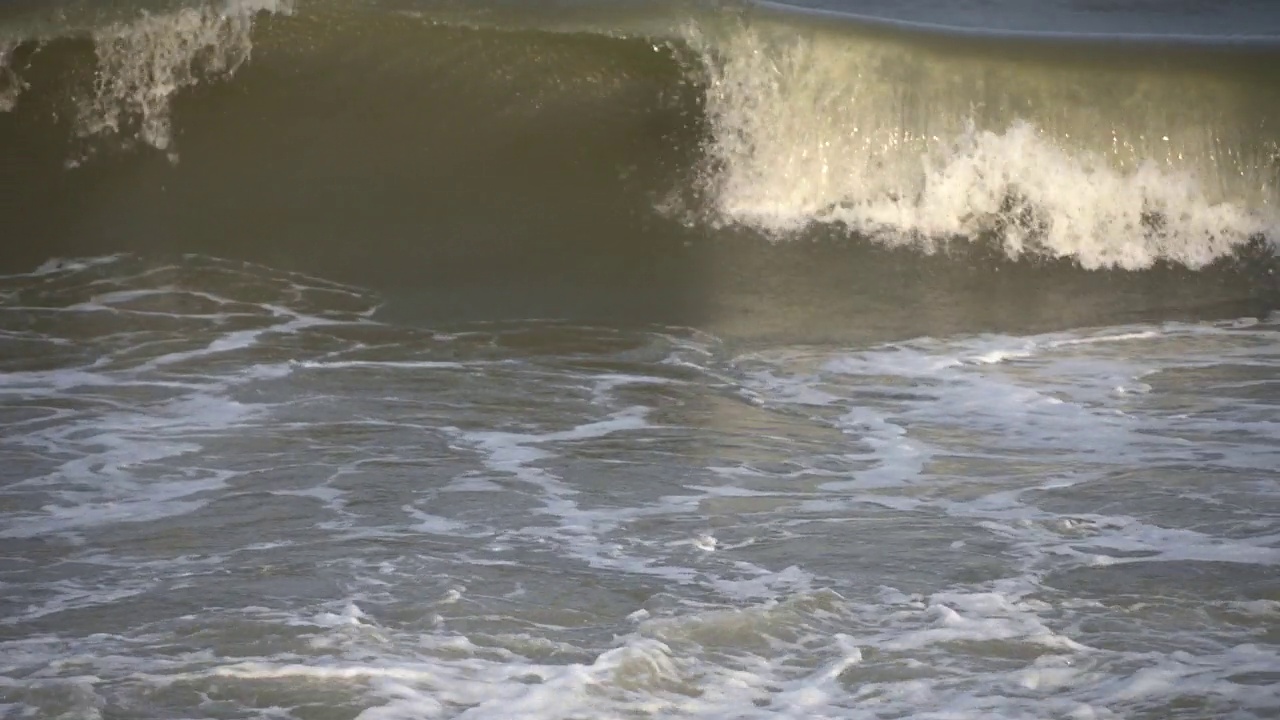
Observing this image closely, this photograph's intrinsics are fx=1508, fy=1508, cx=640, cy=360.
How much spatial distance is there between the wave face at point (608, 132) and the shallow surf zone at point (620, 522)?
140 centimetres

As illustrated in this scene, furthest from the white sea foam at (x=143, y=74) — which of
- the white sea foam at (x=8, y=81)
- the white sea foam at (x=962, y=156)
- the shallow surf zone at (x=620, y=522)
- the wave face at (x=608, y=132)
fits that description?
the white sea foam at (x=962, y=156)

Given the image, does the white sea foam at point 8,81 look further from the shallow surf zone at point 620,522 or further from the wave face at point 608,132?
the shallow surf zone at point 620,522

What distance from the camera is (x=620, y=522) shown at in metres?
4.20

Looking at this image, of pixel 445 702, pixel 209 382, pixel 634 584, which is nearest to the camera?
pixel 445 702

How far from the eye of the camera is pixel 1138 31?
9.35 m

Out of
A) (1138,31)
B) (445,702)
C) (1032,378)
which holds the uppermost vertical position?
(1138,31)

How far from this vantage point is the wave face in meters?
8.01

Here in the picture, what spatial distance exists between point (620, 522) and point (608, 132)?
177 inches

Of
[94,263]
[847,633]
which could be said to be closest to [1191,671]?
[847,633]

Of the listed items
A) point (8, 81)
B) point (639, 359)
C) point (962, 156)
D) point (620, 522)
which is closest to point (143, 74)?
point (8, 81)

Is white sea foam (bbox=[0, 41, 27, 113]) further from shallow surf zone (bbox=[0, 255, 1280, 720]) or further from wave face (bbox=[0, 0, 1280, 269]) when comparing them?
shallow surf zone (bbox=[0, 255, 1280, 720])

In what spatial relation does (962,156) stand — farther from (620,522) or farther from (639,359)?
(620,522)

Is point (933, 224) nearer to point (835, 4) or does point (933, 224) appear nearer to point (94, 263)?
point (835, 4)

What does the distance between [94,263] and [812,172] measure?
3.71 metres
